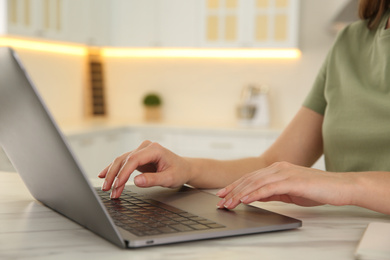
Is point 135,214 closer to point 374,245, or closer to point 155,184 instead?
point 155,184

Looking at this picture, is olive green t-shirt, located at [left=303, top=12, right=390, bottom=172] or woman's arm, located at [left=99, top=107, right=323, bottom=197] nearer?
woman's arm, located at [left=99, top=107, right=323, bottom=197]

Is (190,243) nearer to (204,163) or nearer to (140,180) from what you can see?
(140,180)

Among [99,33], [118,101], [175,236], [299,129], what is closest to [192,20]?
[99,33]

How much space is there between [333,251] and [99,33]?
3.91 meters

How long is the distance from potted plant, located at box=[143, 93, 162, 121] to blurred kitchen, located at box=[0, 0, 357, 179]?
0.7 inches

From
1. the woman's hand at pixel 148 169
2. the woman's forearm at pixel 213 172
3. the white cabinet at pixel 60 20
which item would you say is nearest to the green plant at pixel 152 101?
the white cabinet at pixel 60 20

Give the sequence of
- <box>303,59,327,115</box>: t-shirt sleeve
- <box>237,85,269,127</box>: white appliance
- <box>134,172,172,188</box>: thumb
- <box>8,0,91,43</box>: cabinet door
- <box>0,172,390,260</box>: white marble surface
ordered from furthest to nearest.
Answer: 1. <box>237,85,269,127</box>: white appliance
2. <box>8,0,91,43</box>: cabinet door
3. <box>303,59,327,115</box>: t-shirt sleeve
4. <box>134,172,172,188</box>: thumb
5. <box>0,172,390,260</box>: white marble surface

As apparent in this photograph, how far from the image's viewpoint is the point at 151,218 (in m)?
0.74

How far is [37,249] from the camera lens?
657 millimetres

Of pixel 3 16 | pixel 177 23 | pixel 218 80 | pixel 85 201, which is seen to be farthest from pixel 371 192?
pixel 218 80

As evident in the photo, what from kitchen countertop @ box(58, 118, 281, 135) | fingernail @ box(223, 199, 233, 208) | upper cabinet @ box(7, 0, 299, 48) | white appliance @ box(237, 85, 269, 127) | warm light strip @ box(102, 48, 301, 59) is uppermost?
upper cabinet @ box(7, 0, 299, 48)

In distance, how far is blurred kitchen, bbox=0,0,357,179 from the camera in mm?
3916

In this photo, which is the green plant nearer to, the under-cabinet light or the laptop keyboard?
the under-cabinet light

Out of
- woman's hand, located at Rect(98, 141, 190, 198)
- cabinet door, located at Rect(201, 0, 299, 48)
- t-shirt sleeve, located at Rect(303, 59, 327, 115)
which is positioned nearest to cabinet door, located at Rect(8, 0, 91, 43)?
cabinet door, located at Rect(201, 0, 299, 48)
